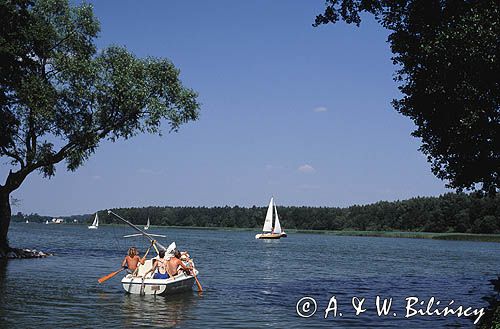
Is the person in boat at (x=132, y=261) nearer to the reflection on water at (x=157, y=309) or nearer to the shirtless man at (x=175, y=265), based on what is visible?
the shirtless man at (x=175, y=265)

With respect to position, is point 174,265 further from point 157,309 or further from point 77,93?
point 77,93

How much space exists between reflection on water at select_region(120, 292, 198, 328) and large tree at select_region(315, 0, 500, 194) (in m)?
12.0

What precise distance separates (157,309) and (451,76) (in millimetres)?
14611

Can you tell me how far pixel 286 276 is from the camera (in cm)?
3997

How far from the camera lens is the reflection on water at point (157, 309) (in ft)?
66.9

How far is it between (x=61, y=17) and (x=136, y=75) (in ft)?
22.9

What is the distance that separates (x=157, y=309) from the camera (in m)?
23.5

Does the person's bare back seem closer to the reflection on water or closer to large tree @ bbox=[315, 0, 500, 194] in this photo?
the reflection on water

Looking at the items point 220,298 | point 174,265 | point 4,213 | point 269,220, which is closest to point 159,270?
point 174,265

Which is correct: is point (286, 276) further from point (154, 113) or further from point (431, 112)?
point (431, 112)

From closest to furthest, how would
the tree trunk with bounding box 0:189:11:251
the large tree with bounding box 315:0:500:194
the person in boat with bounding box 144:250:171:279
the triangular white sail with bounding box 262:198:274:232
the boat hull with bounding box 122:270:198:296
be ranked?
1. the large tree with bounding box 315:0:500:194
2. the boat hull with bounding box 122:270:198:296
3. the person in boat with bounding box 144:250:171:279
4. the tree trunk with bounding box 0:189:11:251
5. the triangular white sail with bounding box 262:198:274:232

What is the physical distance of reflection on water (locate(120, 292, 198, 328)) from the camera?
2039 centimetres

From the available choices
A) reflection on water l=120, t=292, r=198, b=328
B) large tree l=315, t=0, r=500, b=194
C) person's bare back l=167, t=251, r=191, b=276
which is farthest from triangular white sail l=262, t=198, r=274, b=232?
large tree l=315, t=0, r=500, b=194

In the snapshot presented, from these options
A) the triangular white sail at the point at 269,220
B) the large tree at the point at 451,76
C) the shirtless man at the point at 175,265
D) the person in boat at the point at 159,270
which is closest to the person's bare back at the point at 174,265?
the shirtless man at the point at 175,265
